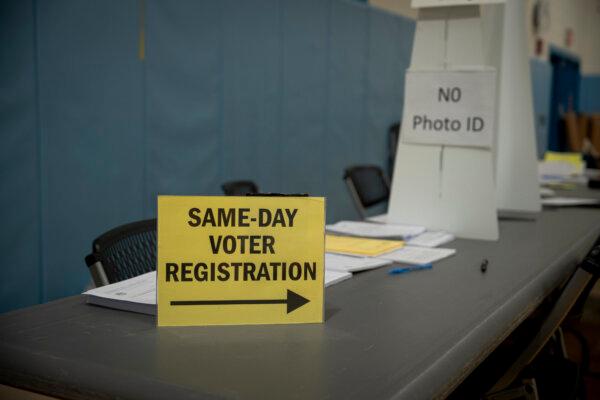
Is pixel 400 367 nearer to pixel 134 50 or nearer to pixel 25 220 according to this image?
pixel 25 220

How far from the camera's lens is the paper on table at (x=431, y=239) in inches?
66.7

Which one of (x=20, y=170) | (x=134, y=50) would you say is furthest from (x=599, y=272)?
(x=134, y=50)

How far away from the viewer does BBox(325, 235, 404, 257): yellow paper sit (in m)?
1.54

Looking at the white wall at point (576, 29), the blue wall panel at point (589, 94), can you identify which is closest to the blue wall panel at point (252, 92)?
the white wall at point (576, 29)

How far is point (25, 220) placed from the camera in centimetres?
255

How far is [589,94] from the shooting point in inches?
463

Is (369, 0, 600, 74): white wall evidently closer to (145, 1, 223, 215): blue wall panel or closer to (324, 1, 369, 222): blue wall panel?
(324, 1, 369, 222): blue wall panel

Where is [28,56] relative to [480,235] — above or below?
above

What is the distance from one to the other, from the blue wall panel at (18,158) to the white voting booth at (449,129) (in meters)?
1.48

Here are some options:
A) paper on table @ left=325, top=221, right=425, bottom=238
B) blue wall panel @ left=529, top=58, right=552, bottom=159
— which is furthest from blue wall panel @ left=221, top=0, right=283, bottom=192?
blue wall panel @ left=529, top=58, right=552, bottom=159

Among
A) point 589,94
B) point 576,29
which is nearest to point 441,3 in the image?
point 576,29

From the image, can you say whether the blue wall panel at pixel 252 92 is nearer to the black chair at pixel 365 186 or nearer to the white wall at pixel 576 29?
the black chair at pixel 365 186

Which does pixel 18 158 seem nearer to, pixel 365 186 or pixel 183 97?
pixel 183 97

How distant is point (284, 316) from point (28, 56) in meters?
1.97
